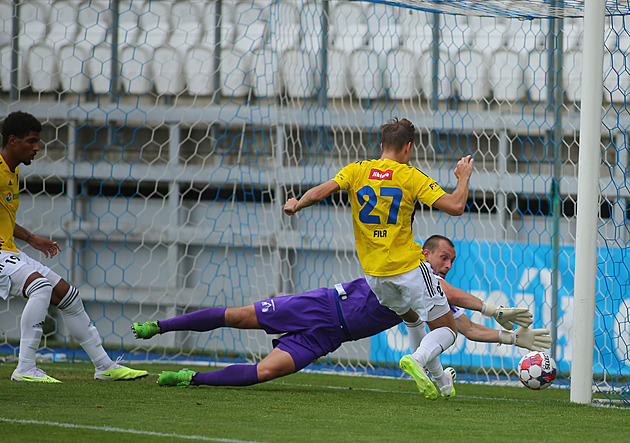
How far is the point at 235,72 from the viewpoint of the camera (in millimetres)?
8414

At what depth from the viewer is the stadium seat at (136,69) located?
874cm

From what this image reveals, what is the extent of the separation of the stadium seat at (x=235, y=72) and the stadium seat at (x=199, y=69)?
14 cm

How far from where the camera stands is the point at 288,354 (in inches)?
178

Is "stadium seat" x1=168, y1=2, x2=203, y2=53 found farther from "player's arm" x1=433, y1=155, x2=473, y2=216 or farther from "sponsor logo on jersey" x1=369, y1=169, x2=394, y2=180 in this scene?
"player's arm" x1=433, y1=155, x2=473, y2=216

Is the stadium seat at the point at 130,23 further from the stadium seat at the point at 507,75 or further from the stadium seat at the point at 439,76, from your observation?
the stadium seat at the point at 507,75

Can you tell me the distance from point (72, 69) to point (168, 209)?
195 centimetres

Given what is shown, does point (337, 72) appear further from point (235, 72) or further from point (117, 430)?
point (117, 430)

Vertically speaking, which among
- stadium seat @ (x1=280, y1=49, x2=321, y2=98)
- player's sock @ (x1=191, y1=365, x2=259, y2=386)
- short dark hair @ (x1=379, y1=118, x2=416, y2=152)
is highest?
stadium seat @ (x1=280, y1=49, x2=321, y2=98)

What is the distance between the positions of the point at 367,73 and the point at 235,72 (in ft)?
4.41

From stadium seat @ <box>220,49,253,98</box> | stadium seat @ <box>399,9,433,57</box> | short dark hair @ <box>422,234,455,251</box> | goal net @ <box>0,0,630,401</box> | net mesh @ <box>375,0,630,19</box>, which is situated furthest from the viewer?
stadium seat @ <box>220,49,253,98</box>

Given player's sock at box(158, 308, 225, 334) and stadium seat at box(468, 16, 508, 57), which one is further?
stadium seat at box(468, 16, 508, 57)

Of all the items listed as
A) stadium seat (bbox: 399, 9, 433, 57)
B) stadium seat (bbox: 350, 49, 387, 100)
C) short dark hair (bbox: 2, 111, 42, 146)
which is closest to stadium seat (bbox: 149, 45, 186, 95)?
stadium seat (bbox: 350, 49, 387, 100)

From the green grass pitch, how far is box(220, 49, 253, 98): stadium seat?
13.0ft

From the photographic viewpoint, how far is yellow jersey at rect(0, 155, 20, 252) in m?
4.77
